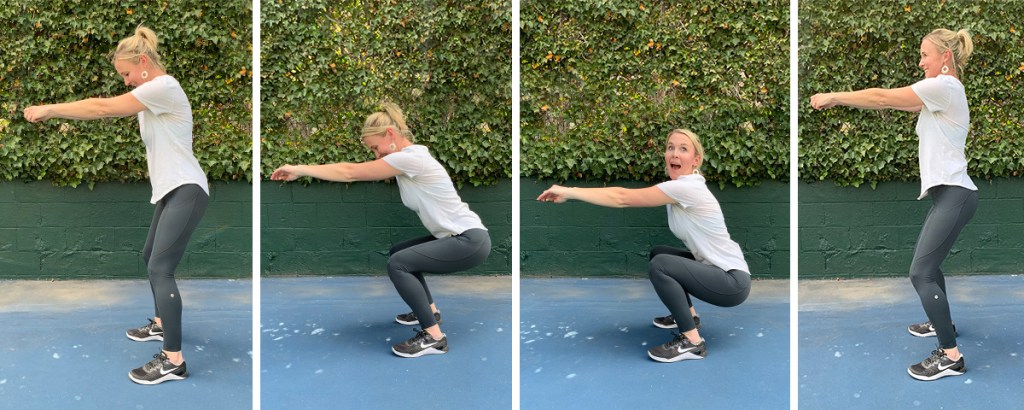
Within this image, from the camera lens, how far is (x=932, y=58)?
2281 mm

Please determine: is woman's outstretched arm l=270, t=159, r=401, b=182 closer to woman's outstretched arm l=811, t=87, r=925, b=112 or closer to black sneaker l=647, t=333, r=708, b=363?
black sneaker l=647, t=333, r=708, b=363

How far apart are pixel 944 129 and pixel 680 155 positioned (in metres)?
0.83

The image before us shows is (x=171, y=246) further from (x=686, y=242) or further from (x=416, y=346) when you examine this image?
(x=686, y=242)

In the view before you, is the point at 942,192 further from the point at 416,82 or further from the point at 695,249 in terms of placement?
the point at 416,82

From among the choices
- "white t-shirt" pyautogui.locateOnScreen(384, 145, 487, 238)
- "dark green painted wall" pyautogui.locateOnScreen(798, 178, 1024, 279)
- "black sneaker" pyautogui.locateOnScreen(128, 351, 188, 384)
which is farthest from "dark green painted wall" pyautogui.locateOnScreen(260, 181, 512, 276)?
"dark green painted wall" pyautogui.locateOnScreen(798, 178, 1024, 279)

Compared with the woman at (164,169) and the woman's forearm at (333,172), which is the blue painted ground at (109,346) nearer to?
the woman at (164,169)

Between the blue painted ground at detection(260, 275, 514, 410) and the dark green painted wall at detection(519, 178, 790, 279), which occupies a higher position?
the dark green painted wall at detection(519, 178, 790, 279)

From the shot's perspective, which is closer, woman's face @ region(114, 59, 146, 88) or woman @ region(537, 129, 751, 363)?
woman @ region(537, 129, 751, 363)

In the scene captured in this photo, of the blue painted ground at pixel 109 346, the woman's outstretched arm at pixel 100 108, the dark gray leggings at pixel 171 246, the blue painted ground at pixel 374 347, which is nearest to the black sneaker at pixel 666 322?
the blue painted ground at pixel 374 347

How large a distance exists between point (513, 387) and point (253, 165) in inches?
40.8

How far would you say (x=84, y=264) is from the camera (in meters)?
2.58

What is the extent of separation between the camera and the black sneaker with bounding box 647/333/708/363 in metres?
2.21

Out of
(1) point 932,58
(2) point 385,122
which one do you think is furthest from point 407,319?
(1) point 932,58

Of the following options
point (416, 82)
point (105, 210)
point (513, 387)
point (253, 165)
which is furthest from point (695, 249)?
point (105, 210)
